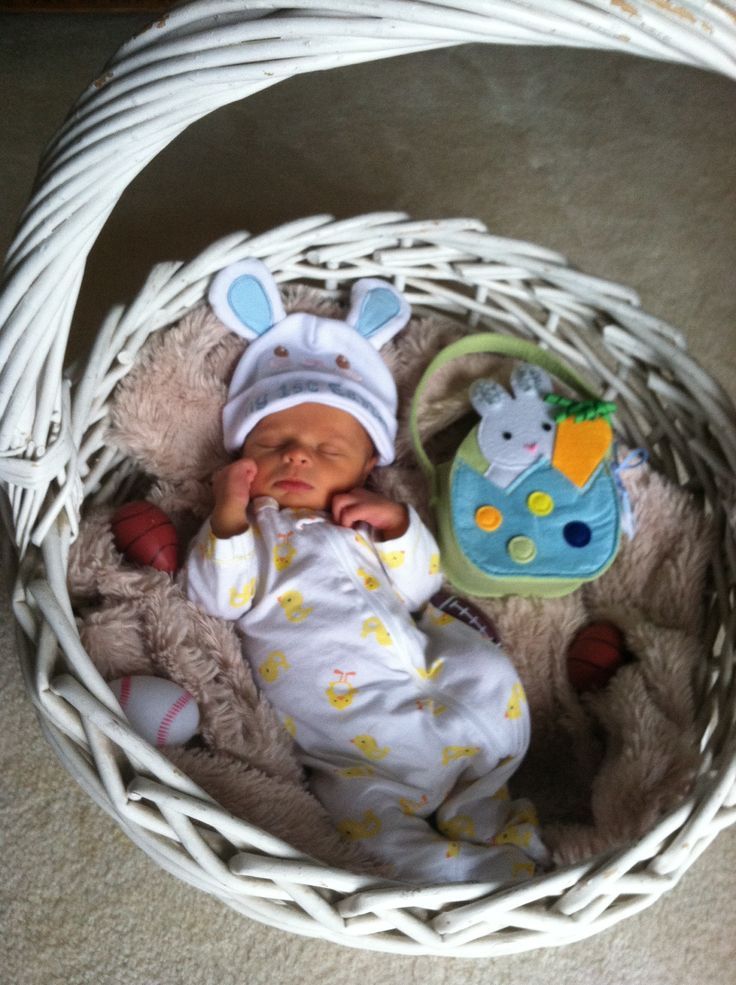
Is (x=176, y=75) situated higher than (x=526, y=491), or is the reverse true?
(x=176, y=75)

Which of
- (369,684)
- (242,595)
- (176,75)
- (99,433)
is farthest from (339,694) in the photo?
(176,75)

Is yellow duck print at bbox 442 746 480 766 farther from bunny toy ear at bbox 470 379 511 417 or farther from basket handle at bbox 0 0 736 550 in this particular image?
basket handle at bbox 0 0 736 550

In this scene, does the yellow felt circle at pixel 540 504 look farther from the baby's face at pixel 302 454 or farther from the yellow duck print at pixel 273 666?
the yellow duck print at pixel 273 666

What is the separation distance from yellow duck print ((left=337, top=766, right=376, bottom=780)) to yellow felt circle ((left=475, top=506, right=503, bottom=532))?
0.27m

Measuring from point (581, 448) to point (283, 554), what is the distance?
0.33 meters

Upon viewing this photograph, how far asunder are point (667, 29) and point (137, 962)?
0.85 metres

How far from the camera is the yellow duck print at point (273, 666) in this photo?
3.06 feet

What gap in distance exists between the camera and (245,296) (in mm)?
1016

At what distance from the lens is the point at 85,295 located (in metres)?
1.30

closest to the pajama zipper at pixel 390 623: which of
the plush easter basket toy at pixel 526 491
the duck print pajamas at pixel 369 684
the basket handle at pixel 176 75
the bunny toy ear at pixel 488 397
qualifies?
the duck print pajamas at pixel 369 684

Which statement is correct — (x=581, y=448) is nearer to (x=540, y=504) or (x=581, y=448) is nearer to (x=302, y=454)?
(x=540, y=504)

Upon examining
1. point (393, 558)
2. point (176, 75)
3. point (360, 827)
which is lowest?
point (360, 827)

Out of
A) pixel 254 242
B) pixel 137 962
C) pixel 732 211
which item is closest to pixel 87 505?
pixel 254 242

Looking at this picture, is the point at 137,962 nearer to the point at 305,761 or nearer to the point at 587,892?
the point at 305,761
